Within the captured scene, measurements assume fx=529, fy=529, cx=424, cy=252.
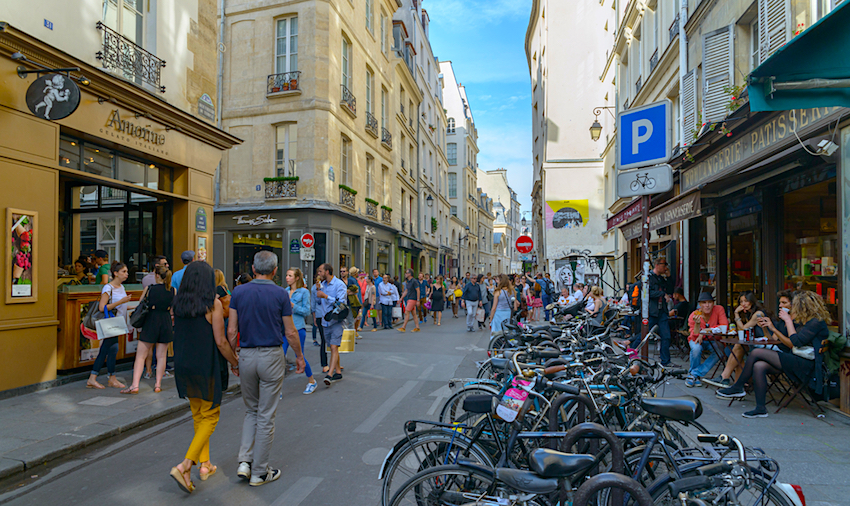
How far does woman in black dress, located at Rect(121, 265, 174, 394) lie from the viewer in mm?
7215

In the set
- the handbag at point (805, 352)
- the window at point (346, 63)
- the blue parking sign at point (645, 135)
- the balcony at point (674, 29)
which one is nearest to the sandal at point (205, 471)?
the blue parking sign at point (645, 135)

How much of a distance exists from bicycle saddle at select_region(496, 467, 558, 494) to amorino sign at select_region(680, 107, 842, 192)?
16.5 ft

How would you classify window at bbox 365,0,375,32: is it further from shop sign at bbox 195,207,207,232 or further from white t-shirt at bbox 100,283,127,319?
white t-shirt at bbox 100,283,127,319

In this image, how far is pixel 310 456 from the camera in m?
4.83

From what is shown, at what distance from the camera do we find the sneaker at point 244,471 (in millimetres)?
4246

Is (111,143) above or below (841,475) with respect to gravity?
above

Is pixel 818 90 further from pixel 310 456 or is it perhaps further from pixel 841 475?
pixel 310 456

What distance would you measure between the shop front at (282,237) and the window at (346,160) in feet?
5.34

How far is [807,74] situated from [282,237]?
1798 cm

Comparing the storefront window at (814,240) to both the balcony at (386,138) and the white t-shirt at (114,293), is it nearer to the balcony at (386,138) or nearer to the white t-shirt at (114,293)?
the white t-shirt at (114,293)

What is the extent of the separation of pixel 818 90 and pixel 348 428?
4938mm

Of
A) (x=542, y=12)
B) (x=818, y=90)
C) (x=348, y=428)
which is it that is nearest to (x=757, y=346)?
→ (x=818, y=90)

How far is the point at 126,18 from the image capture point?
9.55 m

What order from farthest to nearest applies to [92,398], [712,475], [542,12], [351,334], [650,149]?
[542,12] < [351,334] < [92,398] < [650,149] < [712,475]
